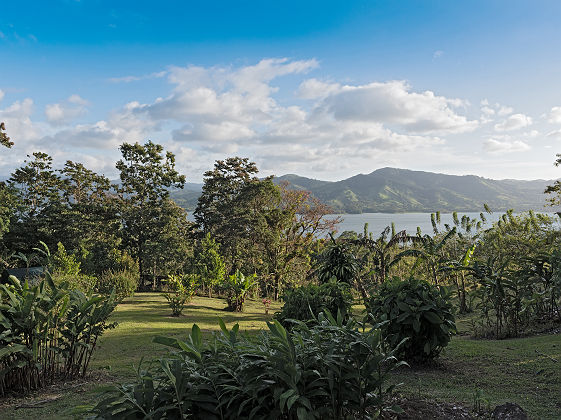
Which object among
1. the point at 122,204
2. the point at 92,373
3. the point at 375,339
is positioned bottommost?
the point at 92,373

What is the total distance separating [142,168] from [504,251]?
75.5 ft

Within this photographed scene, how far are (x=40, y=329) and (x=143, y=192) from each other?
2206 centimetres

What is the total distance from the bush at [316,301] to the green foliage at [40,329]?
3.24m

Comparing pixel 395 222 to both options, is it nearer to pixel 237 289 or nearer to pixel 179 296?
pixel 237 289

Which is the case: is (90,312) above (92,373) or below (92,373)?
above

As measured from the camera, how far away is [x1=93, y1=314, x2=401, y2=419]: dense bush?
6.91ft

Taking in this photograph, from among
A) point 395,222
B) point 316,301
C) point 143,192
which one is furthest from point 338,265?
point 395,222

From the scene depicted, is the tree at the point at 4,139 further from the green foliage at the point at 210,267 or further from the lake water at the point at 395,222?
the lake water at the point at 395,222

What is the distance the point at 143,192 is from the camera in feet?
83.3

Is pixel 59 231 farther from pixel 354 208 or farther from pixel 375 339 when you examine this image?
pixel 354 208

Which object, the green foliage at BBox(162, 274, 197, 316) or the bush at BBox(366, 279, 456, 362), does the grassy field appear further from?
the green foliage at BBox(162, 274, 197, 316)

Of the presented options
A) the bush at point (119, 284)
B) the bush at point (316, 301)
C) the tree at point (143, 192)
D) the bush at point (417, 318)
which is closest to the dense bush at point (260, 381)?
the bush at point (417, 318)

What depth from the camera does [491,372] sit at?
16.3 feet

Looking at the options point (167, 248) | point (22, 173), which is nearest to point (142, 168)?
point (167, 248)
